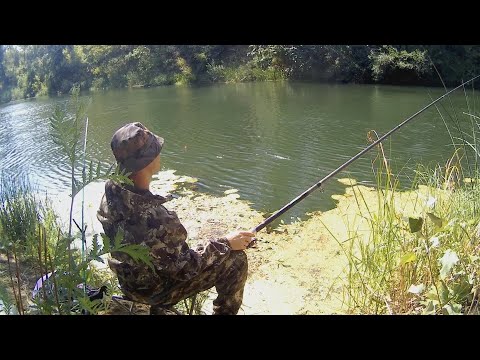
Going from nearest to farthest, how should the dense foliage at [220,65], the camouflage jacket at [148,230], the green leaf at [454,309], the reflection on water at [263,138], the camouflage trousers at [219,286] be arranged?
the green leaf at [454,309]
the camouflage jacket at [148,230]
the camouflage trousers at [219,286]
the reflection on water at [263,138]
the dense foliage at [220,65]

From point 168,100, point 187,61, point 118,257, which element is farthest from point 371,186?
point 187,61

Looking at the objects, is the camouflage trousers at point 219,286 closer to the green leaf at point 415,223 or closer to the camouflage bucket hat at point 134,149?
the camouflage bucket hat at point 134,149

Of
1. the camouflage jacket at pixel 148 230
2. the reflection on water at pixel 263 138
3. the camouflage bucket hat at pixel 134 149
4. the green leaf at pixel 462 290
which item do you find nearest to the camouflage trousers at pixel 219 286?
the camouflage jacket at pixel 148 230

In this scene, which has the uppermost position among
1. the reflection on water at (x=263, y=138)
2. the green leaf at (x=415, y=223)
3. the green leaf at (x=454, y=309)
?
the green leaf at (x=415, y=223)

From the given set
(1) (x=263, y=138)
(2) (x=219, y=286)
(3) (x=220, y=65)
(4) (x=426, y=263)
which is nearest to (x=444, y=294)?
(4) (x=426, y=263)

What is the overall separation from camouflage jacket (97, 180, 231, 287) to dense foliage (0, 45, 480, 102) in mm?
14842

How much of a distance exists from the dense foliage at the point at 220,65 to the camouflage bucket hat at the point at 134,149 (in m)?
14.8

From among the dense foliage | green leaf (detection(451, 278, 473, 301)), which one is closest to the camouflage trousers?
green leaf (detection(451, 278, 473, 301))

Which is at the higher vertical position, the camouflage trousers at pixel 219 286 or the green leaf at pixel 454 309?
the green leaf at pixel 454 309

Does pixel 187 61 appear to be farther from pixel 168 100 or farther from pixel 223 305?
pixel 223 305

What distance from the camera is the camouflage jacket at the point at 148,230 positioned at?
1.94 metres

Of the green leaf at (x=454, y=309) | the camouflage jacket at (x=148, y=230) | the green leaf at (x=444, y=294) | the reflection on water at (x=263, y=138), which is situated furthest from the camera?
the reflection on water at (x=263, y=138)

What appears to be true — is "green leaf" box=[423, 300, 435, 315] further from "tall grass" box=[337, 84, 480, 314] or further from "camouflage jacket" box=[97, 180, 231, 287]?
"camouflage jacket" box=[97, 180, 231, 287]
